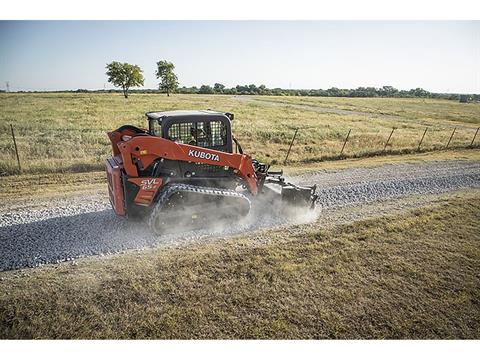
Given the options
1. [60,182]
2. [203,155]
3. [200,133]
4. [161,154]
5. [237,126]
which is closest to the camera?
[161,154]

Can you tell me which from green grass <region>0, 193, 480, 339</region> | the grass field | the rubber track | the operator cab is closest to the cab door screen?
the operator cab

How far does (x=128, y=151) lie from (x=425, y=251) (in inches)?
222

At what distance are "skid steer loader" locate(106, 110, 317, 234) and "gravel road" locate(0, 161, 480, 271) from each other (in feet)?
1.31

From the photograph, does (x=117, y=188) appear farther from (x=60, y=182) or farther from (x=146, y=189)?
(x=60, y=182)

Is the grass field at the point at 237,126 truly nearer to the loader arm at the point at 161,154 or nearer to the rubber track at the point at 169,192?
the loader arm at the point at 161,154

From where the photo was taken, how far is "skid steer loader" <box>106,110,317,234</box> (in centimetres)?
647

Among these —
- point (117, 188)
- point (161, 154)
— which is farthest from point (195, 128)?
point (117, 188)

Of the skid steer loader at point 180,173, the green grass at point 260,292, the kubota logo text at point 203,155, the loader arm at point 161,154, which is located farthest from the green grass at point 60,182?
the green grass at point 260,292

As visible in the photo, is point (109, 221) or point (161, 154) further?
point (109, 221)

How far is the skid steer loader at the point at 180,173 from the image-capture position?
647cm

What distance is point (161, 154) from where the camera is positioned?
21.3ft

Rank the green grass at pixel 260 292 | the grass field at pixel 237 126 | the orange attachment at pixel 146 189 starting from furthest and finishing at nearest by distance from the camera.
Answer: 1. the grass field at pixel 237 126
2. the orange attachment at pixel 146 189
3. the green grass at pixel 260 292

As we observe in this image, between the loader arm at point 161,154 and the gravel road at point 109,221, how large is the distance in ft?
4.21

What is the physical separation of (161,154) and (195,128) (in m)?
0.89
